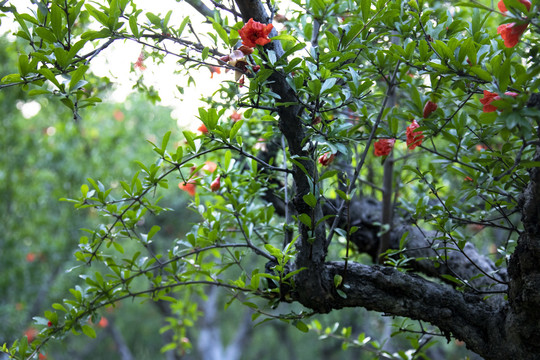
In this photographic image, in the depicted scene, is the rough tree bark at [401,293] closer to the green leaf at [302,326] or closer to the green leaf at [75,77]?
the green leaf at [302,326]

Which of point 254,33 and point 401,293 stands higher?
point 254,33

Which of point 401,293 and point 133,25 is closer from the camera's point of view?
point 133,25

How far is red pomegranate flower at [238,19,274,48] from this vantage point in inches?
47.5

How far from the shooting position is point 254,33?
3.99 ft

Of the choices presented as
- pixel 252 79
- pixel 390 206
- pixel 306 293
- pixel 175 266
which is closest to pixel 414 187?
pixel 390 206

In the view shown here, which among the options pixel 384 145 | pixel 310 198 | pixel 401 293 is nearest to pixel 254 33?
pixel 310 198

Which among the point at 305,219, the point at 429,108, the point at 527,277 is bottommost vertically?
the point at 527,277

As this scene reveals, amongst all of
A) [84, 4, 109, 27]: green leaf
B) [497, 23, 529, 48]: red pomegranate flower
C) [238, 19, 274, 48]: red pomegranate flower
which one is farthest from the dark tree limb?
[84, 4, 109, 27]: green leaf

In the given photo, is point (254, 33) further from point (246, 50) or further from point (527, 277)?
point (527, 277)

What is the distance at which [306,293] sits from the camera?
4.78 feet

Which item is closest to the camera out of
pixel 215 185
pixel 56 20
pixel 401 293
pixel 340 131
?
pixel 56 20

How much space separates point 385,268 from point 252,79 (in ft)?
2.51

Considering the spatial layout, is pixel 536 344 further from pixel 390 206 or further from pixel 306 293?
pixel 390 206

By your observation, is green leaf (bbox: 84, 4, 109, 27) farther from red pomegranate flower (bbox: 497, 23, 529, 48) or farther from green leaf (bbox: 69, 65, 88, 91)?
red pomegranate flower (bbox: 497, 23, 529, 48)
